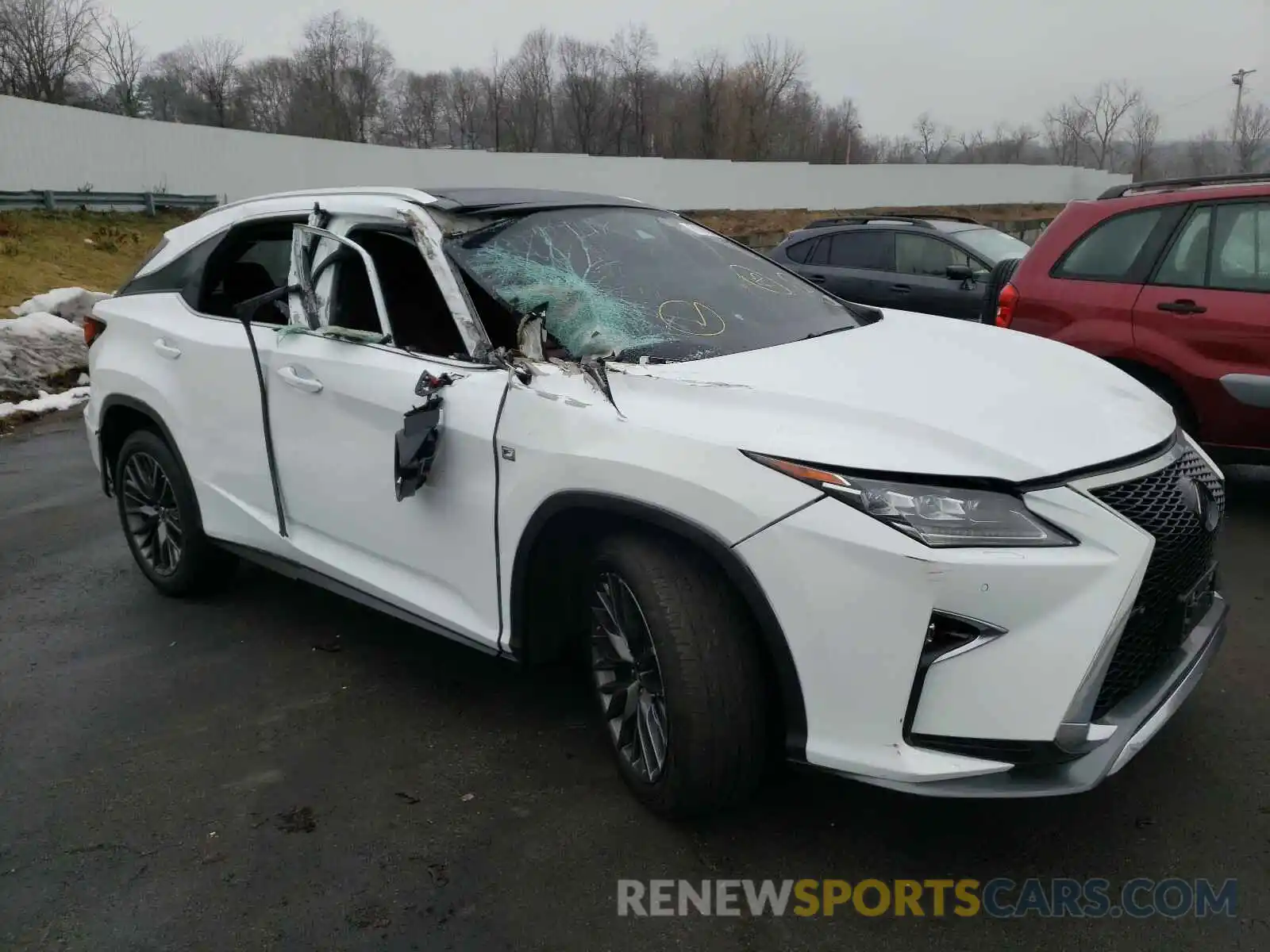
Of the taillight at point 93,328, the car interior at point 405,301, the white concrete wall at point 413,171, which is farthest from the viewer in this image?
the white concrete wall at point 413,171

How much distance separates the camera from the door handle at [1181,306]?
509 centimetres

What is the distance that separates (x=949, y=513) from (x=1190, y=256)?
12.7 ft

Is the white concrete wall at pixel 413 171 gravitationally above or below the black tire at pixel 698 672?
above

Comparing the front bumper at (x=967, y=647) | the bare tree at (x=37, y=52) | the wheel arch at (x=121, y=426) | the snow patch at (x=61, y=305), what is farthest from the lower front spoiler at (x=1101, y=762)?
the bare tree at (x=37, y=52)

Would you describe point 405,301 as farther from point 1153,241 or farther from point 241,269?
point 1153,241

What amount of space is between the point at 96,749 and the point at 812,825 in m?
2.45

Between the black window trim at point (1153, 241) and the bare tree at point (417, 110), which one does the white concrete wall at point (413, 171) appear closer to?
the black window trim at point (1153, 241)

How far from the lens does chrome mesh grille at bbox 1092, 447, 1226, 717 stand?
242cm

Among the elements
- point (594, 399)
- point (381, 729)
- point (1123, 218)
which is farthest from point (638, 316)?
point (1123, 218)

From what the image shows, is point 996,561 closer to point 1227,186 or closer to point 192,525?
point 192,525

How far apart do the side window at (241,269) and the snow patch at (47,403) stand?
217 inches

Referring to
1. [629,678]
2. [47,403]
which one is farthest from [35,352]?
[629,678]

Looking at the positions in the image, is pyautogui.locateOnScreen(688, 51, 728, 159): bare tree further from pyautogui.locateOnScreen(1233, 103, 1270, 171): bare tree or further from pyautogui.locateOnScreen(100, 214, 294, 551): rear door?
pyautogui.locateOnScreen(100, 214, 294, 551): rear door

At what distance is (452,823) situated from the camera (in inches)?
116
